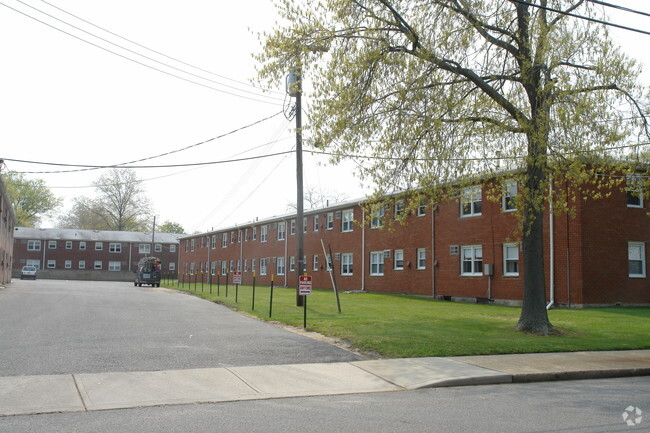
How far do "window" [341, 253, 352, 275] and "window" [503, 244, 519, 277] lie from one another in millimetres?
14291

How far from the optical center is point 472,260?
2883cm

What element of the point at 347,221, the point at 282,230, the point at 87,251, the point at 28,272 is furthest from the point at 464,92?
the point at 87,251

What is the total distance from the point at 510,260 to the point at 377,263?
11259 millimetres

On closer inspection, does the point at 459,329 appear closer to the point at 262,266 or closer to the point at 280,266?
the point at 280,266

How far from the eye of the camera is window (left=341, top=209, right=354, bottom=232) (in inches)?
1550

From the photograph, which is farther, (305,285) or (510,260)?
(510,260)

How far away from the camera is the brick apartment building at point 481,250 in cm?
2403

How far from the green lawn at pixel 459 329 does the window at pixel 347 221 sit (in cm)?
1735

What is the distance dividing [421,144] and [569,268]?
1210 centimetres

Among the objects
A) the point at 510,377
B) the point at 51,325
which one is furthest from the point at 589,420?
the point at 51,325

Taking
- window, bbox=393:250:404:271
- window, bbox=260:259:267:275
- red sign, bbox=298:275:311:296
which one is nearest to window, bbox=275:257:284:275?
window, bbox=260:259:267:275

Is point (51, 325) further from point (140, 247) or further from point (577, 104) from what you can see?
point (140, 247)

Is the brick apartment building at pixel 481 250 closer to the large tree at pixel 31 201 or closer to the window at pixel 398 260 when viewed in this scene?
the window at pixel 398 260

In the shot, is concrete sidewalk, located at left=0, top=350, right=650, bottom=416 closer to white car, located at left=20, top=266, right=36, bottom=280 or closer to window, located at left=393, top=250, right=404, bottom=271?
window, located at left=393, top=250, right=404, bottom=271
